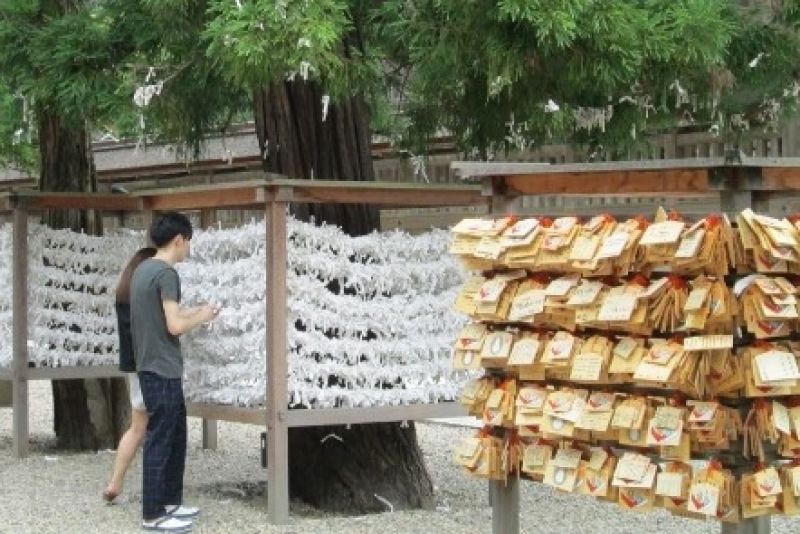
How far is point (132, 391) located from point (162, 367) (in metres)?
0.80

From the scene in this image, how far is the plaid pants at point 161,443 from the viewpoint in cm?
801

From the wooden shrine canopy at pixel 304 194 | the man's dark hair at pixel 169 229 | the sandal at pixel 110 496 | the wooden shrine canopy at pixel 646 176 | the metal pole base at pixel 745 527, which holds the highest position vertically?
the wooden shrine canopy at pixel 646 176

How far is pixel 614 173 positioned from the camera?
603 cm

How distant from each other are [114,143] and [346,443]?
31.2 feet

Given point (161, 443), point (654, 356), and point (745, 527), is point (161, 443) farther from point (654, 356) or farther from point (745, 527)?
point (745, 527)

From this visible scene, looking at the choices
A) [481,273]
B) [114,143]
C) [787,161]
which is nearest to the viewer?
[787,161]

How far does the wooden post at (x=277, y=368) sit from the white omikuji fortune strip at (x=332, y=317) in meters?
0.09

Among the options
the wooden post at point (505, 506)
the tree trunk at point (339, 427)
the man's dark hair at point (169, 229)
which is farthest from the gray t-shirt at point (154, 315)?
the wooden post at point (505, 506)

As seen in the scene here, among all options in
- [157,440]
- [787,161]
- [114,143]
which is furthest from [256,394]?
[114,143]

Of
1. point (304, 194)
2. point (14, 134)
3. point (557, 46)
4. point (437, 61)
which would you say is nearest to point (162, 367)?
point (304, 194)

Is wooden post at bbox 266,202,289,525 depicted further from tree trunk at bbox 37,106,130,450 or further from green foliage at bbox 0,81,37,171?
tree trunk at bbox 37,106,130,450

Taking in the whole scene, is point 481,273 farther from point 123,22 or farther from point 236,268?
point 123,22

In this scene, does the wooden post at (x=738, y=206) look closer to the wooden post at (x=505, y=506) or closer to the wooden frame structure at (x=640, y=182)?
the wooden frame structure at (x=640, y=182)

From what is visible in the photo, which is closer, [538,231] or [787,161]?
[787,161]
